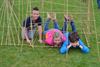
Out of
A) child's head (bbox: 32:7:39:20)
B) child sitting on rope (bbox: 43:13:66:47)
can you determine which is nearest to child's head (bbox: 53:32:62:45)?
child sitting on rope (bbox: 43:13:66:47)

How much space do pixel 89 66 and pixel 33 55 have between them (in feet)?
3.46

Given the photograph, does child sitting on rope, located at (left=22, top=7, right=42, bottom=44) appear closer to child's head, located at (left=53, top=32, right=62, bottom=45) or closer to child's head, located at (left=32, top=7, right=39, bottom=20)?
child's head, located at (left=32, top=7, right=39, bottom=20)

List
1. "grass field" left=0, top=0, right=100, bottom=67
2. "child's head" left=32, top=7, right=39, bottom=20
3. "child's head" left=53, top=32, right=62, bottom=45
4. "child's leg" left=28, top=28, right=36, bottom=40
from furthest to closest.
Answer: "child's leg" left=28, top=28, right=36, bottom=40 → "child's head" left=32, top=7, right=39, bottom=20 → "child's head" left=53, top=32, right=62, bottom=45 → "grass field" left=0, top=0, right=100, bottom=67

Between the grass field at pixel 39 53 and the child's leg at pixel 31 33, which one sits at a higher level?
the child's leg at pixel 31 33

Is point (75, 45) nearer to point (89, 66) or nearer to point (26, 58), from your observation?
point (89, 66)

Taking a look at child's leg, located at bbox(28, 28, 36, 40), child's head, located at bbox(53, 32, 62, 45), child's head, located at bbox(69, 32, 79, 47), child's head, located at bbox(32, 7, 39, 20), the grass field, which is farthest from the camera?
child's leg, located at bbox(28, 28, 36, 40)

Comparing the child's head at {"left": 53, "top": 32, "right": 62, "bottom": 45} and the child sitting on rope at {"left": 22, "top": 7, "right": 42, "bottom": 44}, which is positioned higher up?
the child sitting on rope at {"left": 22, "top": 7, "right": 42, "bottom": 44}

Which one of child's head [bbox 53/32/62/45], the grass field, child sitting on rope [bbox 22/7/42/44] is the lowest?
the grass field

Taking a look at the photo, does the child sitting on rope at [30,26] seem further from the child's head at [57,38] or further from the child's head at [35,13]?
the child's head at [57,38]

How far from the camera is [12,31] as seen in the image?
22.3 ft

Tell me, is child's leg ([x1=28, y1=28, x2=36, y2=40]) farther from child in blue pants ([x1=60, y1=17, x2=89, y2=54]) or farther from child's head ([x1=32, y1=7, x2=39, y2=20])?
child in blue pants ([x1=60, y1=17, x2=89, y2=54])

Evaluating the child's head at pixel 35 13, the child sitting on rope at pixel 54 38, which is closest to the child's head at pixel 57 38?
the child sitting on rope at pixel 54 38

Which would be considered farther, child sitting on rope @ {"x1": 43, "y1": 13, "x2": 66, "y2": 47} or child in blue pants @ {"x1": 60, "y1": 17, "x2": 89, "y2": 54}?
child sitting on rope @ {"x1": 43, "y1": 13, "x2": 66, "y2": 47}

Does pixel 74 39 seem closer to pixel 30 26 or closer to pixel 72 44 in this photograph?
pixel 72 44
